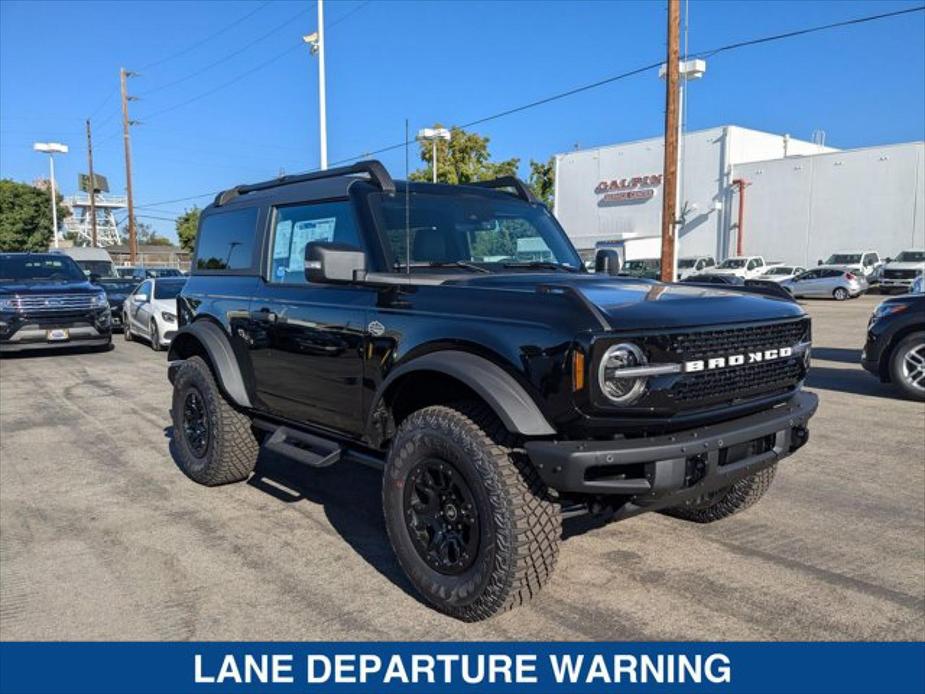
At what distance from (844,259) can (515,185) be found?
3662 cm

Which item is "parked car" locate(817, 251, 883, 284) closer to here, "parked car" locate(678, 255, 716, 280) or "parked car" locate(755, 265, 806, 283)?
"parked car" locate(755, 265, 806, 283)

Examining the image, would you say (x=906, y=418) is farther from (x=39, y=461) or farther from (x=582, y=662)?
(x=39, y=461)

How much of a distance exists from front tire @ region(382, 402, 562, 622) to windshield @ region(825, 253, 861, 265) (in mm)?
38290

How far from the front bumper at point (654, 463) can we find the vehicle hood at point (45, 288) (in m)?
12.3

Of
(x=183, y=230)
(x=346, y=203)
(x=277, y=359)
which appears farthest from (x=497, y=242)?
(x=183, y=230)

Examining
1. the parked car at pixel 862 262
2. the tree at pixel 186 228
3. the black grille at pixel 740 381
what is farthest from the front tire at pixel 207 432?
the tree at pixel 186 228

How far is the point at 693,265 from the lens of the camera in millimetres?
41719

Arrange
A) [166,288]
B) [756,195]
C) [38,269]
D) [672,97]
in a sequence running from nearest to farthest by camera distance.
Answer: [38,269] → [166,288] → [672,97] → [756,195]

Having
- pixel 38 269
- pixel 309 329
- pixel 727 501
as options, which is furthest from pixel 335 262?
pixel 38 269

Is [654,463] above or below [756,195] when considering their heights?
below

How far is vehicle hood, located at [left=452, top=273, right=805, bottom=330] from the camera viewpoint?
118 inches

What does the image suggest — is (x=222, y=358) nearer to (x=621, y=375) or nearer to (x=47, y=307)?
(x=621, y=375)

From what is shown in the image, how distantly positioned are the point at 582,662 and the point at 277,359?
2.58 metres

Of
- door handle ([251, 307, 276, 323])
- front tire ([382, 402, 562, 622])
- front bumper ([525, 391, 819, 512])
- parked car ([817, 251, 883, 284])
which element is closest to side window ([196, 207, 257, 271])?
door handle ([251, 307, 276, 323])
